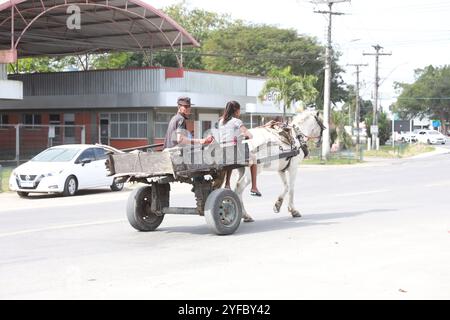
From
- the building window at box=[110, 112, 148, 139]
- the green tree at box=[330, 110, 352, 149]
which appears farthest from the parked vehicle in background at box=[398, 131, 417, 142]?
the building window at box=[110, 112, 148, 139]

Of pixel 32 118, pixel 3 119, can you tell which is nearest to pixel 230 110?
pixel 32 118

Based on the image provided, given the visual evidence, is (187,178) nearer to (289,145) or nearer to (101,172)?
(289,145)

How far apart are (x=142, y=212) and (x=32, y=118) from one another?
4020 cm

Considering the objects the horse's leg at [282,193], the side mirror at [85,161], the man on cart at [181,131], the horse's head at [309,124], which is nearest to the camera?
the man on cart at [181,131]

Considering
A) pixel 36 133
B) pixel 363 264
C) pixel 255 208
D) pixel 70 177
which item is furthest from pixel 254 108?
pixel 363 264

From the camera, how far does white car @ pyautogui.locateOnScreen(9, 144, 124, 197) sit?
21.9 meters

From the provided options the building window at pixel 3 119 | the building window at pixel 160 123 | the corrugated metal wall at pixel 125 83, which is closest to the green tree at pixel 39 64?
the building window at pixel 3 119

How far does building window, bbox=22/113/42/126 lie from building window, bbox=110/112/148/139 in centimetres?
621

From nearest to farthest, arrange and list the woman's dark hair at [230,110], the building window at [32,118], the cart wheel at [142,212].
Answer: the cart wheel at [142,212], the woman's dark hair at [230,110], the building window at [32,118]

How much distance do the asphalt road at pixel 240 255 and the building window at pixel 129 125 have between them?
1137 inches

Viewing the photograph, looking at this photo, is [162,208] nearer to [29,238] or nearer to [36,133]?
[29,238]

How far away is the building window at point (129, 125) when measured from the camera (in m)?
45.8

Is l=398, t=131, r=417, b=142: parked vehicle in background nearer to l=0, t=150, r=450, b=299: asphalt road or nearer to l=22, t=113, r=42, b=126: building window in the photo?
l=22, t=113, r=42, b=126: building window

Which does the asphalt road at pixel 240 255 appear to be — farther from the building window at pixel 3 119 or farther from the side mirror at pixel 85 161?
the building window at pixel 3 119
